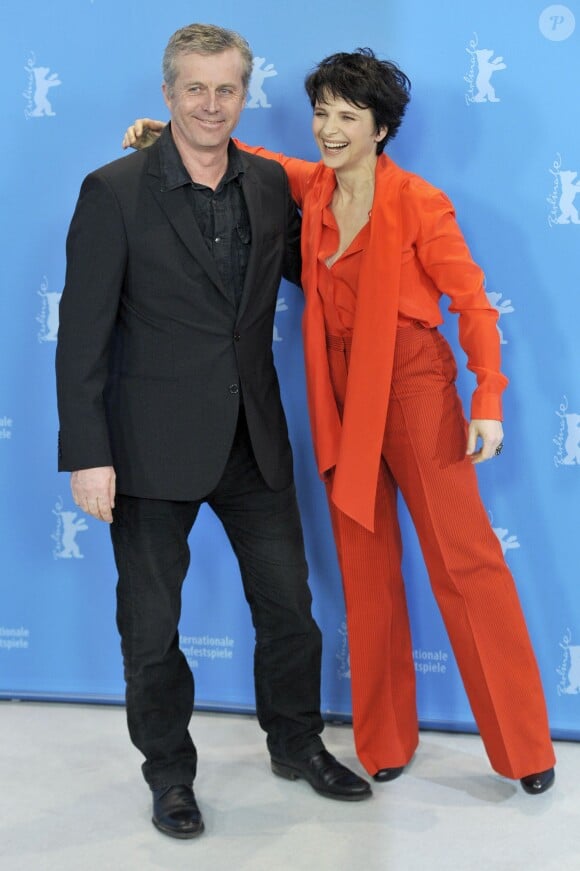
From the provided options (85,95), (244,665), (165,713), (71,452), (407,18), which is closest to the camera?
(71,452)

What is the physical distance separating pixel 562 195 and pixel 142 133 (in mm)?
1005

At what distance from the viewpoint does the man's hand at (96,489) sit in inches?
87.7

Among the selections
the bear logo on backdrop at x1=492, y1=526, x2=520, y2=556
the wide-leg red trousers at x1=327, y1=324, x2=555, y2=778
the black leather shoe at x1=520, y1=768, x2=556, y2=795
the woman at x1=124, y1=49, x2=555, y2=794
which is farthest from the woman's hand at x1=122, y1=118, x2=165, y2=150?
the black leather shoe at x1=520, y1=768, x2=556, y2=795

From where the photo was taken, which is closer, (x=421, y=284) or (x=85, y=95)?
(x=421, y=284)

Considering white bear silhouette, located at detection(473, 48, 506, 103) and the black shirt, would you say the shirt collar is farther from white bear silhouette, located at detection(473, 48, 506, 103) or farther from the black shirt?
white bear silhouette, located at detection(473, 48, 506, 103)

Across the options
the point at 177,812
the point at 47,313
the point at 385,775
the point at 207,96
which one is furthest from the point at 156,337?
the point at 385,775

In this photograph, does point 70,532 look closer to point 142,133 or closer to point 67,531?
point 67,531

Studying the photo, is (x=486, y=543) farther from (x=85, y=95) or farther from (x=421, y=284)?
(x=85, y=95)

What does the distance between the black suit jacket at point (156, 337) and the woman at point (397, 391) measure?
0.52 ft

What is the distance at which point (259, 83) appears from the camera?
8.92ft

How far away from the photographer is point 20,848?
230 cm

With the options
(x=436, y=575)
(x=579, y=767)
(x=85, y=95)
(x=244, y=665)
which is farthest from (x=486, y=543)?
(x=85, y=95)

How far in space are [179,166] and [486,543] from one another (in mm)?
1056

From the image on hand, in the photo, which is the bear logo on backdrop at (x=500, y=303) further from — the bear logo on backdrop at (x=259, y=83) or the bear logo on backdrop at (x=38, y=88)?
the bear logo on backdrop at (x=38, y=88)
